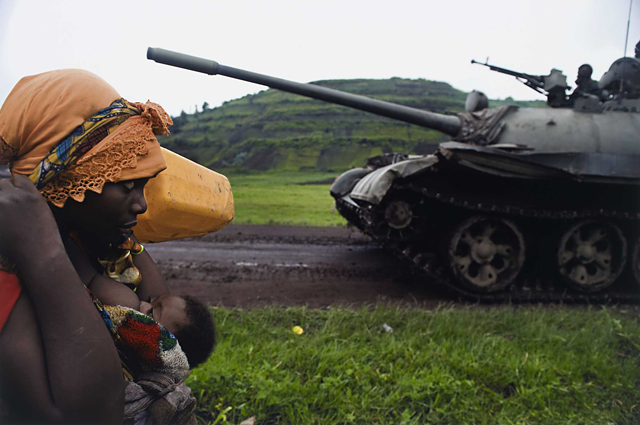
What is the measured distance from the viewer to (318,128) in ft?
98.1

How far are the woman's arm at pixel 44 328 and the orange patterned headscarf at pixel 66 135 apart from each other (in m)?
0.08

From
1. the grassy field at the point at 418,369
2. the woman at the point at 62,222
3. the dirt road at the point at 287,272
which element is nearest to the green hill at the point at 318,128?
the dirt road at the point at 287,272

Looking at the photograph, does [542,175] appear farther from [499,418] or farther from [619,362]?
[499,418]

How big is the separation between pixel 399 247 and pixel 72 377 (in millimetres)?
4868

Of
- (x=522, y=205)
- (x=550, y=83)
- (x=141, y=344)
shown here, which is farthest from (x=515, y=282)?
(x=141, y=344)

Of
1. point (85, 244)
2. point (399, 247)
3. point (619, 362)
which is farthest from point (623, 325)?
point (85, 244)

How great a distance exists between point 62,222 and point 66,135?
20 centimetres

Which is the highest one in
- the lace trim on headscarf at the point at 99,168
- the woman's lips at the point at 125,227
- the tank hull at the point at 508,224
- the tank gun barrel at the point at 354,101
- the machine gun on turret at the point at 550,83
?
the machine gun on turret at the point at 550,83

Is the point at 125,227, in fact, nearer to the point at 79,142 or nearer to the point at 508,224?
the point at 79,142

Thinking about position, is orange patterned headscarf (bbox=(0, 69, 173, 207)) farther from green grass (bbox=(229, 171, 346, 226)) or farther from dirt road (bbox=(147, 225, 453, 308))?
green grass (bbox=(229, 171, 346, 226))

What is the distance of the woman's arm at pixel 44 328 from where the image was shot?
2.61 feet

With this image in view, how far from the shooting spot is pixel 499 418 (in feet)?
8.41

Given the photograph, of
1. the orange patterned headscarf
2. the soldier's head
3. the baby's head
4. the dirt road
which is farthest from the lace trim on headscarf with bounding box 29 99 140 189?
the soldier's head

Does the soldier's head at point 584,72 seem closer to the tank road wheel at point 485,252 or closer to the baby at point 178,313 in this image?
the tank road wheel at point 485,252
